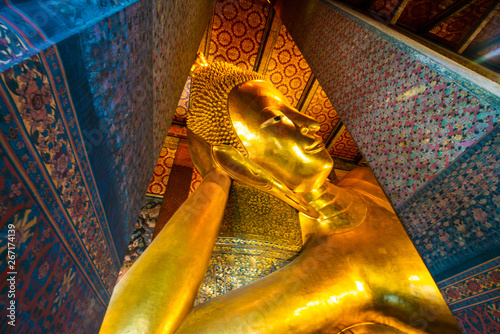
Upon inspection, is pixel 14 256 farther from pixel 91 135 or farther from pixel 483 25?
pixel 483 25

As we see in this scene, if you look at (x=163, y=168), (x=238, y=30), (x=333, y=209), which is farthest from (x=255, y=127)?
(x=238, y=30)

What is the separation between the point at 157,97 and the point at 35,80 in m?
0.51

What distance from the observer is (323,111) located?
322 centimetres

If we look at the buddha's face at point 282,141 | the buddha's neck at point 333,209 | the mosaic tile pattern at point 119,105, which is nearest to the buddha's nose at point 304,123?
→ the buddha's face at point 282,141

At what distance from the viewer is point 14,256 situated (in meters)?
0.31

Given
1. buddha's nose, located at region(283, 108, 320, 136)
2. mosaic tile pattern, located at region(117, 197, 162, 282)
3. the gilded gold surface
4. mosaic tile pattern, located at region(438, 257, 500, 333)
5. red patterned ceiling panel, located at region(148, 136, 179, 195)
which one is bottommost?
mosaic tile pattern, located at region(117, 197, 162, 282)

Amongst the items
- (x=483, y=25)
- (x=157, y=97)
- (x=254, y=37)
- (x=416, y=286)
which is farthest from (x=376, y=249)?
(x=254, y=37)

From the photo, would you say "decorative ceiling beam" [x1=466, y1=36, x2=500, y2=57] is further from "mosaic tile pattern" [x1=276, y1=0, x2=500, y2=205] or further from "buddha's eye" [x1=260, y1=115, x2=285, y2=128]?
"buddha's eye" [x1=260, y1=115, x2=285, y2=128]

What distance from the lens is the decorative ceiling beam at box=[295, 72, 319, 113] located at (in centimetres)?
294

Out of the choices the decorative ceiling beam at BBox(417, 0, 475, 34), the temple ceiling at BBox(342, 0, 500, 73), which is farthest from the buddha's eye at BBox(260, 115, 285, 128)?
the decorative ceiling beam at BBox(417, 0, 475, 34)

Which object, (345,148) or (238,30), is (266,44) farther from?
(345,148)

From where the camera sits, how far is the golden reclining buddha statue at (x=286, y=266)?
37.0 inches

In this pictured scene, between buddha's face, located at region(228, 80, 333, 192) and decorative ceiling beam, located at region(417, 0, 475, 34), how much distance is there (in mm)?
1650

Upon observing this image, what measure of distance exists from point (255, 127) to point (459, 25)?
2.05m
